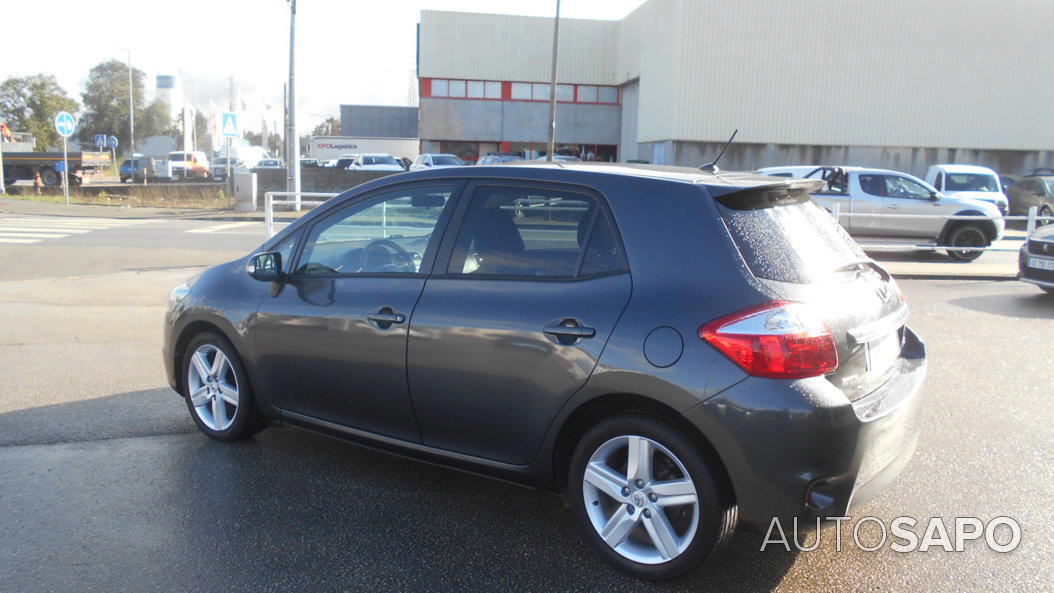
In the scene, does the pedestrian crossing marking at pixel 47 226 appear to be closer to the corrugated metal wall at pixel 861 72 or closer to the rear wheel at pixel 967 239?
the rear wheel at pixel 967 239

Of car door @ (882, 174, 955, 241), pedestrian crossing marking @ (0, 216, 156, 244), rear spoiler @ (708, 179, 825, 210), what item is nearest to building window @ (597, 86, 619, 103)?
pedestrian crossing marking @ (0, 216, 156, 244)

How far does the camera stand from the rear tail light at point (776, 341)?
2.96 metres

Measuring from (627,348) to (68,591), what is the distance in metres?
2.39

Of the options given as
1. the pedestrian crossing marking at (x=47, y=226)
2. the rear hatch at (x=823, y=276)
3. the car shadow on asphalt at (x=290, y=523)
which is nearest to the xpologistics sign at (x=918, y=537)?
the car shadow on asphalt at (x=290, y=523)

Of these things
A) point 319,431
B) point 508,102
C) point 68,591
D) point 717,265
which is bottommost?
point 68,591

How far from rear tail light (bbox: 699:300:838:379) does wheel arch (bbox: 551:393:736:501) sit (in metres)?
0.33

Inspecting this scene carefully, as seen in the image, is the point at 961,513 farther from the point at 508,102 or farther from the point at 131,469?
the point at 508,102

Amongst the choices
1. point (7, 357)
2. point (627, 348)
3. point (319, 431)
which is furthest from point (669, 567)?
point (7, 357)

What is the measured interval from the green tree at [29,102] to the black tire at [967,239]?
218 feet

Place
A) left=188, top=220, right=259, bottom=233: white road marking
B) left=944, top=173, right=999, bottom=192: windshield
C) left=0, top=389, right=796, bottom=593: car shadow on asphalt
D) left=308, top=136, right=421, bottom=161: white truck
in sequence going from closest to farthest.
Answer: left=0, top=389, right=796, bottom=593: car shadow on asphalt < left=188, top=220, right=259, bottom=233: white road marking < left=944, top=173, right=999, bottom=192: windshield < left=308, top=136, right=421, bottom=161: white truck

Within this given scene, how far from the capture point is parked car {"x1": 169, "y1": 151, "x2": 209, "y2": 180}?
52031mm

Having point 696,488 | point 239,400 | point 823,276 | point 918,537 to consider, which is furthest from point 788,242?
point 239,400

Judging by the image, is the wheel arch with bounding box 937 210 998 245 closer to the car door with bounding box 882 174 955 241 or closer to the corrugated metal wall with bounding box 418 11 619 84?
the car door with bounding box 882 174 955 241

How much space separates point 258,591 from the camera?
3193mm
